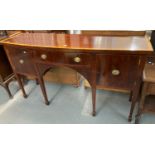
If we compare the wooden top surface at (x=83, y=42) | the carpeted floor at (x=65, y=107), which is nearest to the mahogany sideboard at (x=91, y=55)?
the wooden top surface at (x=83, y=42)

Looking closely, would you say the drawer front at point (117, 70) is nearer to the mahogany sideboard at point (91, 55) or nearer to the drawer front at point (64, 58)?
the mahogany sideboard at point (91, 55)

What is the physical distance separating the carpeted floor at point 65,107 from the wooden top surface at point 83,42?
2.55ft

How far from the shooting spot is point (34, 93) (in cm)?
200

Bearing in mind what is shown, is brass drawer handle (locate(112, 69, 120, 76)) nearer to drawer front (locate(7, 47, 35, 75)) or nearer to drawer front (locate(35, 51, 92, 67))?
drawer front (locate(35, 51, 92, 67))

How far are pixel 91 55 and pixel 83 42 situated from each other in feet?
0.64

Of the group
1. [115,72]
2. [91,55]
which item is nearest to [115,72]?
[115,72]

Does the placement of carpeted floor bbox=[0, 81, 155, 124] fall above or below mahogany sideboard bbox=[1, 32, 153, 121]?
below

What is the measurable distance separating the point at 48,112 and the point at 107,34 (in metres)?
1.09

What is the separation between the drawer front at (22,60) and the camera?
4.69ft

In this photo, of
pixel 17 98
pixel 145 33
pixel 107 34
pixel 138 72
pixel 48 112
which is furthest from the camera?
pixel 17 98

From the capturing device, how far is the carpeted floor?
1.59 m

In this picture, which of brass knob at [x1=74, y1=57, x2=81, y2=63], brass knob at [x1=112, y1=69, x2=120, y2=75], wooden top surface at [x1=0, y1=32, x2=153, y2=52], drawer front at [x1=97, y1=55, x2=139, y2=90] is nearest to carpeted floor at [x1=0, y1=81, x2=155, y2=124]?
drawer front at [x1=97, y1=55, x2=139, y2=90]

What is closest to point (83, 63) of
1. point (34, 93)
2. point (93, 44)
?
point (93, 44)
